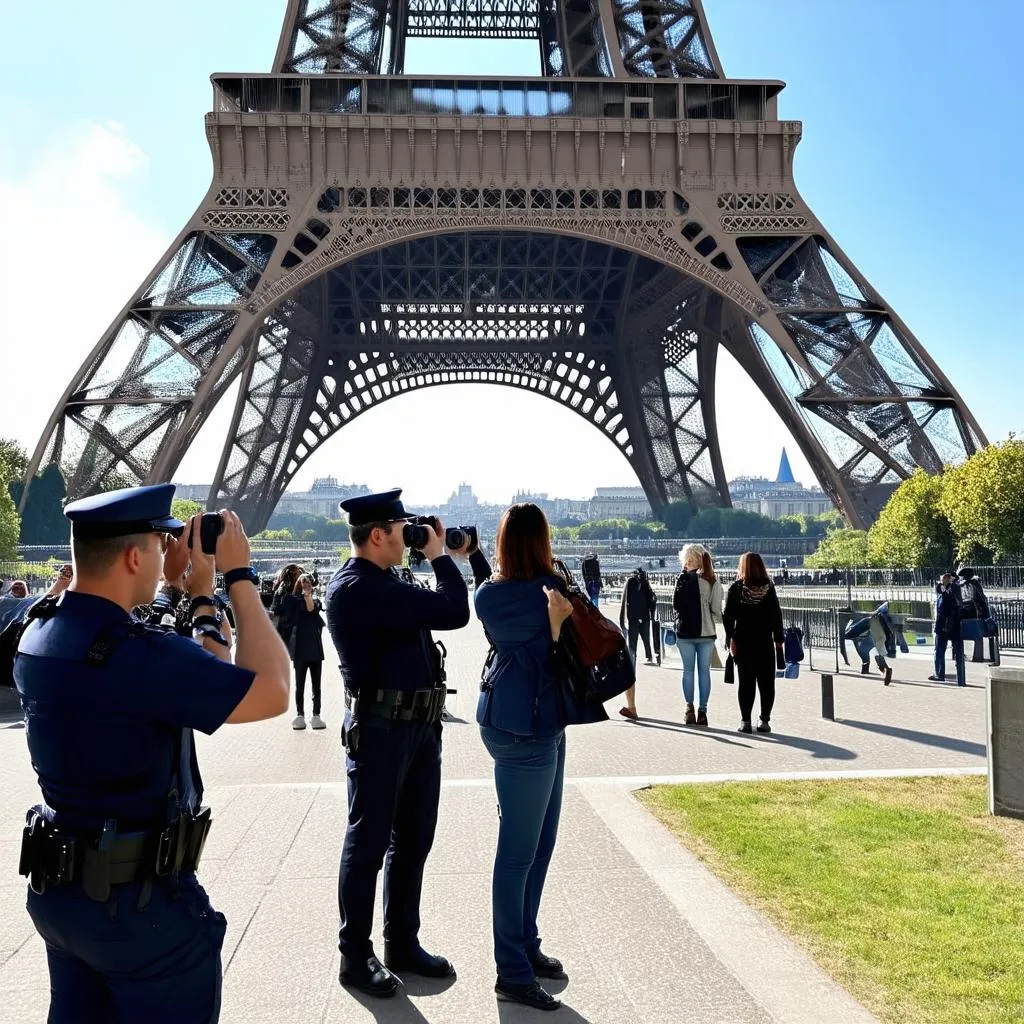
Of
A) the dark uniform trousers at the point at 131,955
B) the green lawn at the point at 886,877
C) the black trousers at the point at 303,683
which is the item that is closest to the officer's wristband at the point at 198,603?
the dark uniform trousers at the point at 131,955

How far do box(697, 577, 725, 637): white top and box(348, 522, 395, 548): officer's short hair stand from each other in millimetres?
6650

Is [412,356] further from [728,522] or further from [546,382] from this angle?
[728,522]

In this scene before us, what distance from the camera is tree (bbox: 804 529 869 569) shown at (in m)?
36.5

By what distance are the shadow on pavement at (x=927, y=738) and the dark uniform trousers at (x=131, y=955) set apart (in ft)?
24.1

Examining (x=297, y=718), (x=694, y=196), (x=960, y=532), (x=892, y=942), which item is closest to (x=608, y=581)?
(x=960, y=532)

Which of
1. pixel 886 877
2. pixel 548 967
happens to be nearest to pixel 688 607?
pixel 886 877

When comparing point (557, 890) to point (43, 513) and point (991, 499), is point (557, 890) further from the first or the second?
point (43, 513)

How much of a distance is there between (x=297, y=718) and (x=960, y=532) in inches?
1098

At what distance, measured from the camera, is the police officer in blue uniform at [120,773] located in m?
2.28

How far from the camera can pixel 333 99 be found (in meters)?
32.4

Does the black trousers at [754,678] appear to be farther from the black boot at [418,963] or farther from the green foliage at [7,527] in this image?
the green foliage at [7,527]

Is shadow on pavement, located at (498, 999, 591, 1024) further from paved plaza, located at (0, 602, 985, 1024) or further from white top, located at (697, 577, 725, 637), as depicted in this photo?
white top, located at (697, 577, 725, 637)

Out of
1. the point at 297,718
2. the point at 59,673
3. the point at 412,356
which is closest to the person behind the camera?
the point at 59,673

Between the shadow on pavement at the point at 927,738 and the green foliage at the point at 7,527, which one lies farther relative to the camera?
the green foliage at the point at 7,527
